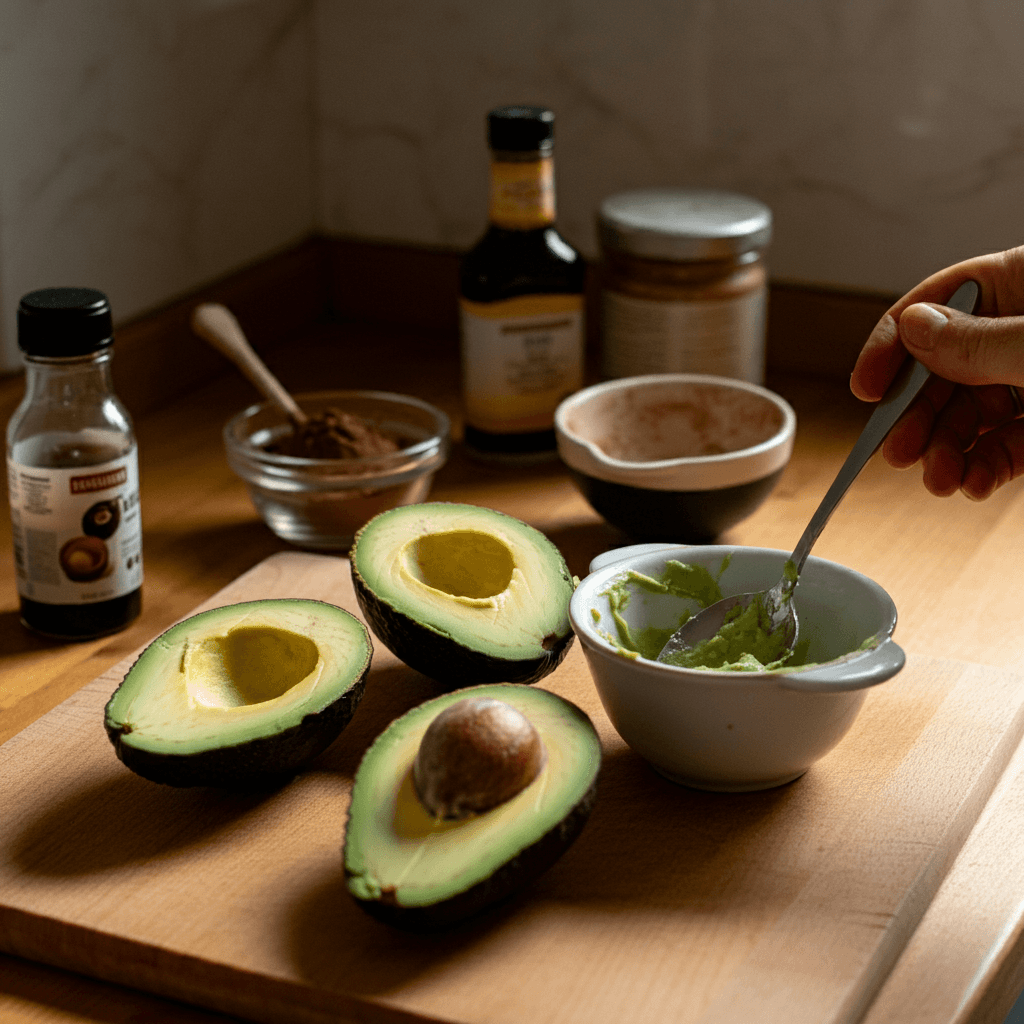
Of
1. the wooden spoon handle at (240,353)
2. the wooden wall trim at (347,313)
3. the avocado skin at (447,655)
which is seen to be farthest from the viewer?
the wooden wall trim at (347,313)

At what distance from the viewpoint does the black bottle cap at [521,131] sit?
1181 millimetres

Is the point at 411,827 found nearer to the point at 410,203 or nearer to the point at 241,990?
the point at 241,990

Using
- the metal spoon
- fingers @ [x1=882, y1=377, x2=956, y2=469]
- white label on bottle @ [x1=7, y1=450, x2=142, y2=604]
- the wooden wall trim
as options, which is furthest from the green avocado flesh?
the wooden wall trim

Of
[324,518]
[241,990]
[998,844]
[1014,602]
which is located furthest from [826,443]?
[241,990]

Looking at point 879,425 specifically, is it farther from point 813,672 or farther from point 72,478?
point 72,478

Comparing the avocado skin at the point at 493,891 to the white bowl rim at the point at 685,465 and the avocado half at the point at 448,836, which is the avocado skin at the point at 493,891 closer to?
the avocado half at the point at 448,836

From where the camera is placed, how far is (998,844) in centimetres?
74

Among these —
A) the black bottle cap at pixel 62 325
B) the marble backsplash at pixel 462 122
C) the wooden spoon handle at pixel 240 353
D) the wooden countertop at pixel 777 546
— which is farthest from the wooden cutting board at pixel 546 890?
the marble backsplash at pixel 462 122

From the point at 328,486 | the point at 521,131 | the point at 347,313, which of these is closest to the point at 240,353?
the point at 328,486

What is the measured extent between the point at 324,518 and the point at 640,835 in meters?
0.46

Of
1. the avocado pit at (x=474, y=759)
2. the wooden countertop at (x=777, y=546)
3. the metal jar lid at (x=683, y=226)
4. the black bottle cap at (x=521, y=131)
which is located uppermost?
the black bottle cap at (x=521, y=131)

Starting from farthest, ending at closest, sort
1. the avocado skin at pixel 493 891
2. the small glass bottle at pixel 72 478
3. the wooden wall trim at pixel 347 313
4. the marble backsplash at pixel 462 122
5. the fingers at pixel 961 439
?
1. the wooden wall trim at pixel 347 313
2. the marble backsplash at pixel 462 122
3. the fingers at pixel 961 439
4. the small glass bottle at pixel 72 478
5. the avocado skin at pixel 493 891

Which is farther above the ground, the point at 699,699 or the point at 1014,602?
the point at 699,699

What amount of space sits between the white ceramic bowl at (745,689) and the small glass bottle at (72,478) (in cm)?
34
